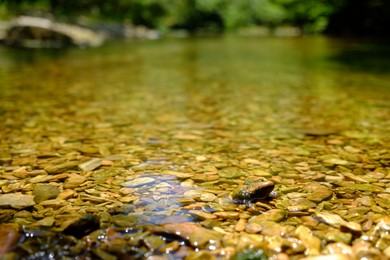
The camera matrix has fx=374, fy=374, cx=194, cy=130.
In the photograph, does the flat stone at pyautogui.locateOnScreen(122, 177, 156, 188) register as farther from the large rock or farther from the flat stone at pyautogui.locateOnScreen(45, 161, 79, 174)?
the large rock

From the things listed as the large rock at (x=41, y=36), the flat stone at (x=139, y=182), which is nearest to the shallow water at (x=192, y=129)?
the flat stone at (x=139, y=182)

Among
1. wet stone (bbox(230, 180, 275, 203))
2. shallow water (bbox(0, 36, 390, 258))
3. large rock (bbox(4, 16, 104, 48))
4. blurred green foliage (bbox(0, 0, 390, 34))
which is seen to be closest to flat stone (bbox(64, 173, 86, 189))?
shallow water (bbox(0, 36, 390, 258))

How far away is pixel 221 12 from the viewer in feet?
179

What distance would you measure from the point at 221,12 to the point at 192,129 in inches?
2074

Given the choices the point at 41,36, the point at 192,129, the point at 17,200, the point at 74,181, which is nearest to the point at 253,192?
the point at 74,181

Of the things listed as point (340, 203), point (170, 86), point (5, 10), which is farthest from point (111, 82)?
point (5, 10)

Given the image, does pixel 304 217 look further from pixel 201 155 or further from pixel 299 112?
pixel 299 112

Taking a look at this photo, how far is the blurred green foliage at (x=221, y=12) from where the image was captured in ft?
119

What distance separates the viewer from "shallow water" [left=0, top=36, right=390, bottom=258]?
10.5ft

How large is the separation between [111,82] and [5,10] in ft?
101

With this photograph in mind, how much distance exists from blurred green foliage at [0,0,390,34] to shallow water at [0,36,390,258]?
96.1 ft

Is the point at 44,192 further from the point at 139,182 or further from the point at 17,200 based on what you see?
the point at 139,182

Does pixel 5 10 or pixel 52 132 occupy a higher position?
pixel 5 10

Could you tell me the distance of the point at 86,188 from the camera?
293cm
